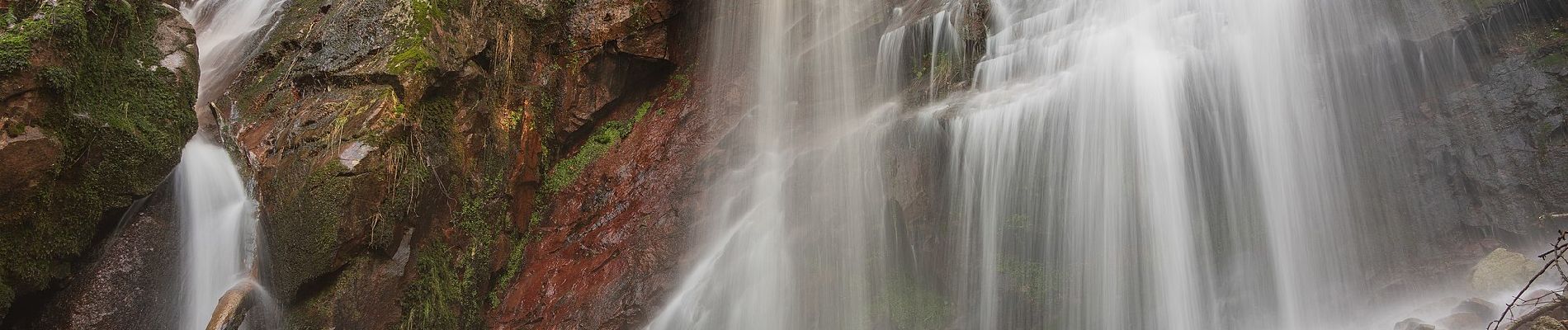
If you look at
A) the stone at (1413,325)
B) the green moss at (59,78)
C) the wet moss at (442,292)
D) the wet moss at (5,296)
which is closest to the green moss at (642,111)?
the wet moss at (442,292)


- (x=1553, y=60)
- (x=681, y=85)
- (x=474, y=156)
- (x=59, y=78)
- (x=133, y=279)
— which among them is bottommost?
(x=1553, y=60)

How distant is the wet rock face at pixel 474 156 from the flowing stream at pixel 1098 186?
795mm

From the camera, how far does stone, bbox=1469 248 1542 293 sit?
16.9 feet

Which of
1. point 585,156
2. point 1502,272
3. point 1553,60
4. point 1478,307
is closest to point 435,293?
point 585,156

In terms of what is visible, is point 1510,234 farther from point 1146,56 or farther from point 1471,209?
point 1146,56

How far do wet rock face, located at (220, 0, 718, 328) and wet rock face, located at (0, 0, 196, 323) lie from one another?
65 centimetres

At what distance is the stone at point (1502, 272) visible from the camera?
5.14 metres

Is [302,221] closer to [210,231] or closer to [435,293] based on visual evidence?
[210,231]

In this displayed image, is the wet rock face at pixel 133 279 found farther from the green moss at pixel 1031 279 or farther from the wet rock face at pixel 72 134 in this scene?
the green moss at pixel 1031 279

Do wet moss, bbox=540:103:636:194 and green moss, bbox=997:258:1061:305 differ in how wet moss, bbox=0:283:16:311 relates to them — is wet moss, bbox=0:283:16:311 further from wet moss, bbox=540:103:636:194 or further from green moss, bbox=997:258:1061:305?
green moss, bbox=997:258:1061:305

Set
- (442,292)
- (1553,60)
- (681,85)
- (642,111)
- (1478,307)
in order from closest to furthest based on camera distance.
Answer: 1. (1478,307)
2. (1553,60)
3. (442,292)
4. (642,111)
5. (681,85)

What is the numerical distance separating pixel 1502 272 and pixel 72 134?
9.55m

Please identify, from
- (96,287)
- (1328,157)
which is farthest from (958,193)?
(96,287)

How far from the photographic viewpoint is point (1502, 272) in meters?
5.21
